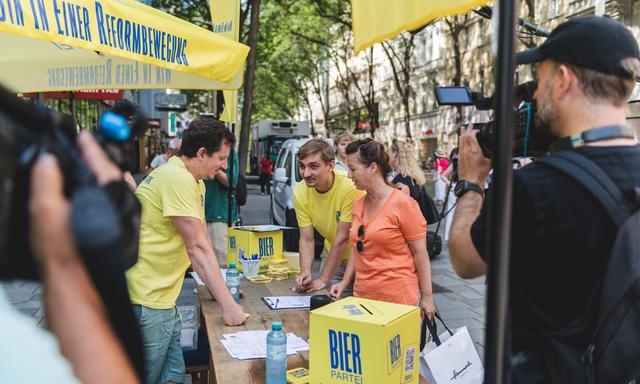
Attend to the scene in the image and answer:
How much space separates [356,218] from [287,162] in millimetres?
8177

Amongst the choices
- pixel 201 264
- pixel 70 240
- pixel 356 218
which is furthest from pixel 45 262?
pixel 356 218

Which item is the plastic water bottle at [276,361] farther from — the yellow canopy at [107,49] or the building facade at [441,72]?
the building facade at [441,72]

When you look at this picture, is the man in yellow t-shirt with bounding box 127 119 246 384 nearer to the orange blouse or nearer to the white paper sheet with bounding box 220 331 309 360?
the white paper sheet with bounding box 220 331 309 360

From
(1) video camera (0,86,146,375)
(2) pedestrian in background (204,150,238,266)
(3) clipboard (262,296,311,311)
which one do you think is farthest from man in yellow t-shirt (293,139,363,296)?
(1) video camera (0,86,146,375)

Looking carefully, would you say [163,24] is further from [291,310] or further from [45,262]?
[45,262]

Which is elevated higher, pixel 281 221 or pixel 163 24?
pixel 163 24

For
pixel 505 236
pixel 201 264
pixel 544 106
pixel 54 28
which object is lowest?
pixel 201 264

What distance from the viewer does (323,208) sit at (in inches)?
172

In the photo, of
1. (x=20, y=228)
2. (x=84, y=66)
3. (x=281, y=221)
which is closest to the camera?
(x=20, y=228)

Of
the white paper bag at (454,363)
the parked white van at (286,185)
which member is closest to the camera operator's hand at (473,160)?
the white paper bag at (454,363)

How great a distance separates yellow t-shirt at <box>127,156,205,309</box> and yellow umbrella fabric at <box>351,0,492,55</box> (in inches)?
49.3

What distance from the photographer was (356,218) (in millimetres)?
3672

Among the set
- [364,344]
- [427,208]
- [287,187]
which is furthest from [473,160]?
[287,187]

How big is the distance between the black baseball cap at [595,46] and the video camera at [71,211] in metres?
1.32
